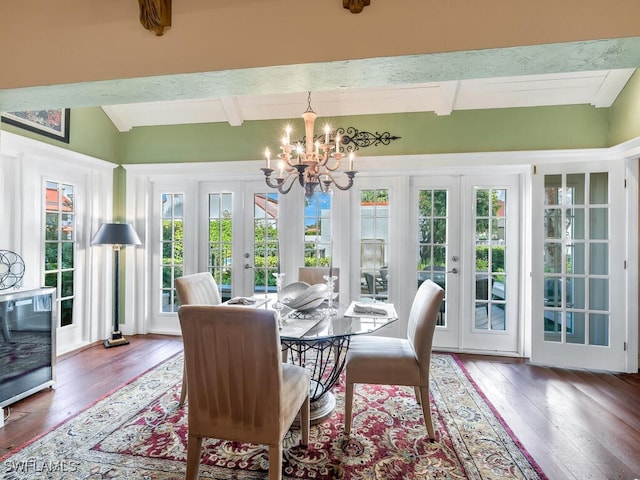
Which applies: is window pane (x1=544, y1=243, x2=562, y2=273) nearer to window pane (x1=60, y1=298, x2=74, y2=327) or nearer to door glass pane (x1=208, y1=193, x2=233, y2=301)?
door glass pane (x1=208, y1=193, x2=233, y2=301)

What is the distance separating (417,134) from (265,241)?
206 cm

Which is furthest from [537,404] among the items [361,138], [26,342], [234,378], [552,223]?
[26,342]

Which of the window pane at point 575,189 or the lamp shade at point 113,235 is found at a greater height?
the window pane at point 575,189

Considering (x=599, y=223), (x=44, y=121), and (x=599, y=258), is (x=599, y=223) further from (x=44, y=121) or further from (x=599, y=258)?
(x=44, y=121)

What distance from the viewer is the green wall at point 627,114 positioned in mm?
2971

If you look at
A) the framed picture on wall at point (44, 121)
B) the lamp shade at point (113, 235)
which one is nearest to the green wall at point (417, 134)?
the framed picture on wall at point (44, 121)

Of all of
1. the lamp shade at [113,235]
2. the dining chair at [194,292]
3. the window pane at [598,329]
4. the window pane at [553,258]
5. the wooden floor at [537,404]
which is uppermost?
the lamp shade at [113,235]

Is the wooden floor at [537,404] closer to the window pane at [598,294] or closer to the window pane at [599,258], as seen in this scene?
the window pane at [598,294]

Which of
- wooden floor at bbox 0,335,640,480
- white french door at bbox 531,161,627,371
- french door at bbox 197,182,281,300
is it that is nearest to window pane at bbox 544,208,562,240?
white french door at bbox 531,161,627,371

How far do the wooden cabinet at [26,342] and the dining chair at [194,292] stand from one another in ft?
3.74

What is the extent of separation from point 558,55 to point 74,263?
444 cm

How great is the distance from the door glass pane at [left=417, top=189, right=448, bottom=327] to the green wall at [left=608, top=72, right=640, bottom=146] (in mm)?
1572

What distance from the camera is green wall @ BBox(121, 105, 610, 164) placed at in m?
3.39

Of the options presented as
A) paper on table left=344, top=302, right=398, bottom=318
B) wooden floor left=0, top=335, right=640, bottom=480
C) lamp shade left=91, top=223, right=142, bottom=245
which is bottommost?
wooden floor left=0, top=335, right=640, bottom=480
